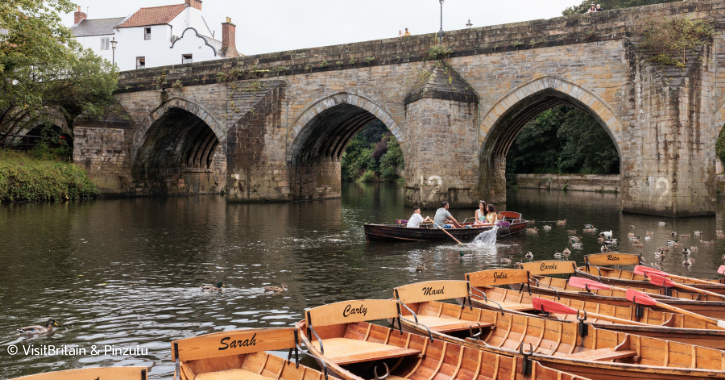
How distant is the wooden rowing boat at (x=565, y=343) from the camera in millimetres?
4078

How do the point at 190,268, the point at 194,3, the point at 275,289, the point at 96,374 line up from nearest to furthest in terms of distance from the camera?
the point at 96,374, the point at 275,289, the point at 190,268, the point at 194,3

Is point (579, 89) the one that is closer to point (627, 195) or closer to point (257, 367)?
point (627, 195)

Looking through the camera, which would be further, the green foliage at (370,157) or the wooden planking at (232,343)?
the green foliage at (370,157)

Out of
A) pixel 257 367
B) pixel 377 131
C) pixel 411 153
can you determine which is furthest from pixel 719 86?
pixel 377 131

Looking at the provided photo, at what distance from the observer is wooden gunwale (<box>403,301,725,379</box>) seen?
3955 mm

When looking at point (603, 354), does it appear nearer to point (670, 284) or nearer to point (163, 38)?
point (670, 284)

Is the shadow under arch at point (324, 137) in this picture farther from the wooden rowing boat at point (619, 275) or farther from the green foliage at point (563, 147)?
the green foliage at point (563, 147)

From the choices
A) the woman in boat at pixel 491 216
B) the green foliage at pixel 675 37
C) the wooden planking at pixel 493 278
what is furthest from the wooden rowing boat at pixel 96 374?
the green foliage at pixel 675 37

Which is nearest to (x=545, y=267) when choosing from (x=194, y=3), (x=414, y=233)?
(x=414, y=233)

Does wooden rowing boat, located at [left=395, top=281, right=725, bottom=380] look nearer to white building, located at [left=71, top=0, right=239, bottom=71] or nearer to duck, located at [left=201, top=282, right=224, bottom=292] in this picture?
duck, located at [left=201, top=282, right=224, bottom=292]

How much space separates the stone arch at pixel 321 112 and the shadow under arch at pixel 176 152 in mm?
3953

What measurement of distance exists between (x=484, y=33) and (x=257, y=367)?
62.4 ft

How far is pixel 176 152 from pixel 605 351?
1234 inches

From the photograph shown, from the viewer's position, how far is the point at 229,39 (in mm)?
41625
